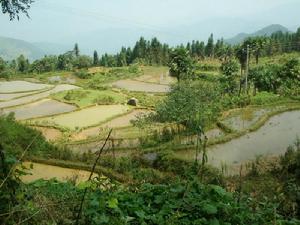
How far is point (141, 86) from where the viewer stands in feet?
158

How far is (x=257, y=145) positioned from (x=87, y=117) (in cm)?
1476

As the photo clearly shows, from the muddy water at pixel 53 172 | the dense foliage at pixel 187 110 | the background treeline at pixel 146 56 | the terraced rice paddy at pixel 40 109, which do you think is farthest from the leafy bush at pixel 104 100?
the background treeline at pixel 146 56

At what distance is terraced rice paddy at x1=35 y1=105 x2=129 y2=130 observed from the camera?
26.3 meters

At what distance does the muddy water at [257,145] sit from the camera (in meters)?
15.4

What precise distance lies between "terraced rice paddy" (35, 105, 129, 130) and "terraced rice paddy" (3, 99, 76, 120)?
144 cm

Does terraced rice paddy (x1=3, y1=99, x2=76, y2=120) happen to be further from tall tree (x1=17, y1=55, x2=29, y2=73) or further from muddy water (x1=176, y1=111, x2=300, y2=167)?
tall tree (x1=17, y1=55, x2=29, y2=73)

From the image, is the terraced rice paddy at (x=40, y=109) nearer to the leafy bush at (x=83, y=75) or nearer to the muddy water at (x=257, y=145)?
the muddy water at (x=257, y=145)

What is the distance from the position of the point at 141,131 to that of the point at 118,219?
776 inches

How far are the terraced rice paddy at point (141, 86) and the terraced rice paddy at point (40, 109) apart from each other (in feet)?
41.3

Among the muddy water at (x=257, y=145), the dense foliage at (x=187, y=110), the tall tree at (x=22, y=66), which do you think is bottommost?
the muddy water at (x=257, y=145)

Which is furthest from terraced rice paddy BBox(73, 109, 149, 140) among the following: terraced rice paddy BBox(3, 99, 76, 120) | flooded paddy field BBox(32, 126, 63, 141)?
terraced rice paddy BBox(3, 99, 76, 120)

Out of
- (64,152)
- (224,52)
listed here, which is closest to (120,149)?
(64,152)

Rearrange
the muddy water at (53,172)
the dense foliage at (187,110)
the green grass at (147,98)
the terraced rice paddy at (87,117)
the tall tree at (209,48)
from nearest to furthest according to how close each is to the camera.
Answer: the muddy water at (53,172) → the dense foliage at (187,110) → the terraced rice paddy at (87,117) → the green grass at (147,98) → the tall tree at (209,48)

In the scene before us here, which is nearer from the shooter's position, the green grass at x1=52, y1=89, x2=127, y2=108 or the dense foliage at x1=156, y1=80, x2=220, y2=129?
the dense foliage at x1=156, y1=80, x2=220, y2=129
